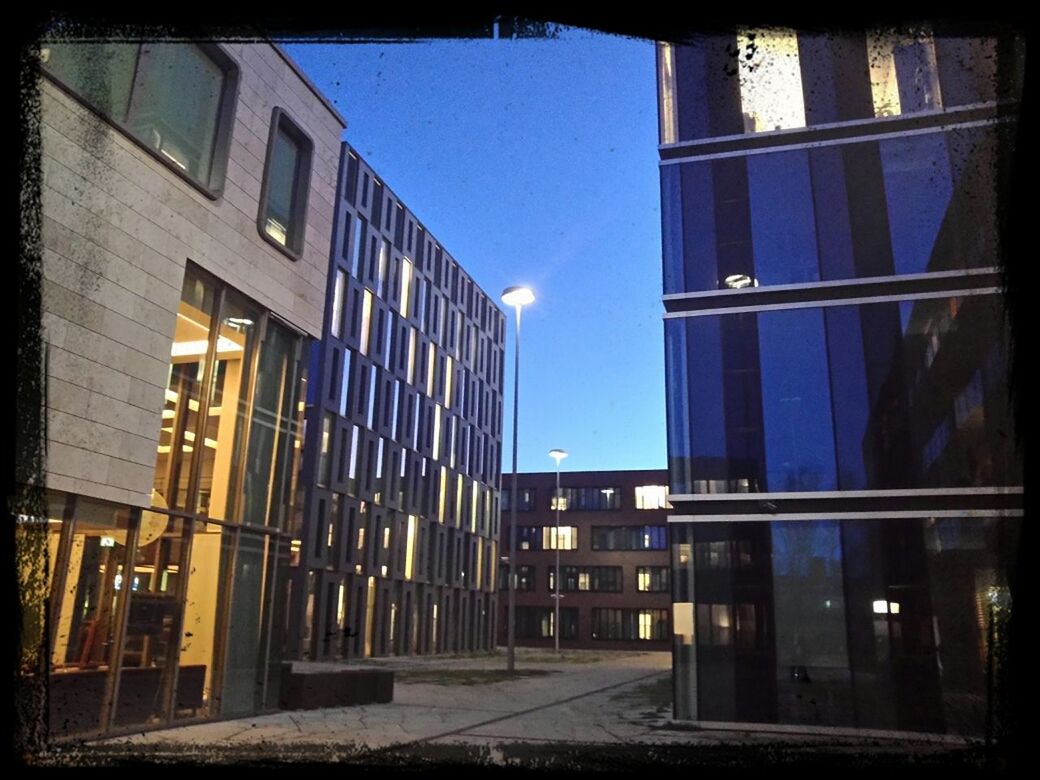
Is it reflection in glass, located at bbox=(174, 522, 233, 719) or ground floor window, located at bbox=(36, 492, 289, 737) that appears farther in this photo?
reflection in glass, located at bbox=(174, 522, 233, 719)

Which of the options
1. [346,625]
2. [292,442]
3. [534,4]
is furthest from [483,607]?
[534,4]

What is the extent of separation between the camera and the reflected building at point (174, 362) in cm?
902

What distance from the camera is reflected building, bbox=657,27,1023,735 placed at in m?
11.1

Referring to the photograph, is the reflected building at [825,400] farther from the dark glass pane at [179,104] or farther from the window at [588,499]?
the window at [588,499]

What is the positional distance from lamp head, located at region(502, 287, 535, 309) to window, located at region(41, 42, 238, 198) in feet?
53.9

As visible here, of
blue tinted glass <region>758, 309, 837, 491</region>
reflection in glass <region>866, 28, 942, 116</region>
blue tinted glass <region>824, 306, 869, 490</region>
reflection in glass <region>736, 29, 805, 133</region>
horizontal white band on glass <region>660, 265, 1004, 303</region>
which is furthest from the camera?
reflection in glass <region>736, 29, 805, 133</region>

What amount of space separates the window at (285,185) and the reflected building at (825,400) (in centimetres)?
661

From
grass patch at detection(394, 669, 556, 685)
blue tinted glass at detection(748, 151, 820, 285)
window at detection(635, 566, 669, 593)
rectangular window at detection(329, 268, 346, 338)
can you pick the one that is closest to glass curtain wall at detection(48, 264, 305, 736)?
blue tinted glass at detection(748, 151, 820, 285)

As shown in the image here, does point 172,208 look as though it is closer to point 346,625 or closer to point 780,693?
point 780,693

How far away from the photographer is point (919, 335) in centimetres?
1216

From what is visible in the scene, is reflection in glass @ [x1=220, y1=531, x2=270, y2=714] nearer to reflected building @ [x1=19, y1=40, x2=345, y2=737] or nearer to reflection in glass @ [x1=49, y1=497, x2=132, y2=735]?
reflected building @ [x1=19, y1=40, x2=345, y2=737]

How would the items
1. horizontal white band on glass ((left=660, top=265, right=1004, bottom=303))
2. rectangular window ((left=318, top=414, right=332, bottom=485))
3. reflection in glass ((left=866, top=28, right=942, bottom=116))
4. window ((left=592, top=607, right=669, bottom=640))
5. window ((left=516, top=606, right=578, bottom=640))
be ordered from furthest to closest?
window ((left=516, top=606, right=578, bottom=640)), window ((left=592, top=607, right=669, bottom=640)), rectangular window ((left=318, top=414, right=332, bottom=485)), horizontal white band on glass ((left=660, top=265, right=1004, bottom=303)), reflection in glass ((left=866, top=28, right=942, bottom=116))

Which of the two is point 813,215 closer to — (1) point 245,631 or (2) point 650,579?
(1) point 245,631

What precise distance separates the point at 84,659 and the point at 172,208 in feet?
19.6
